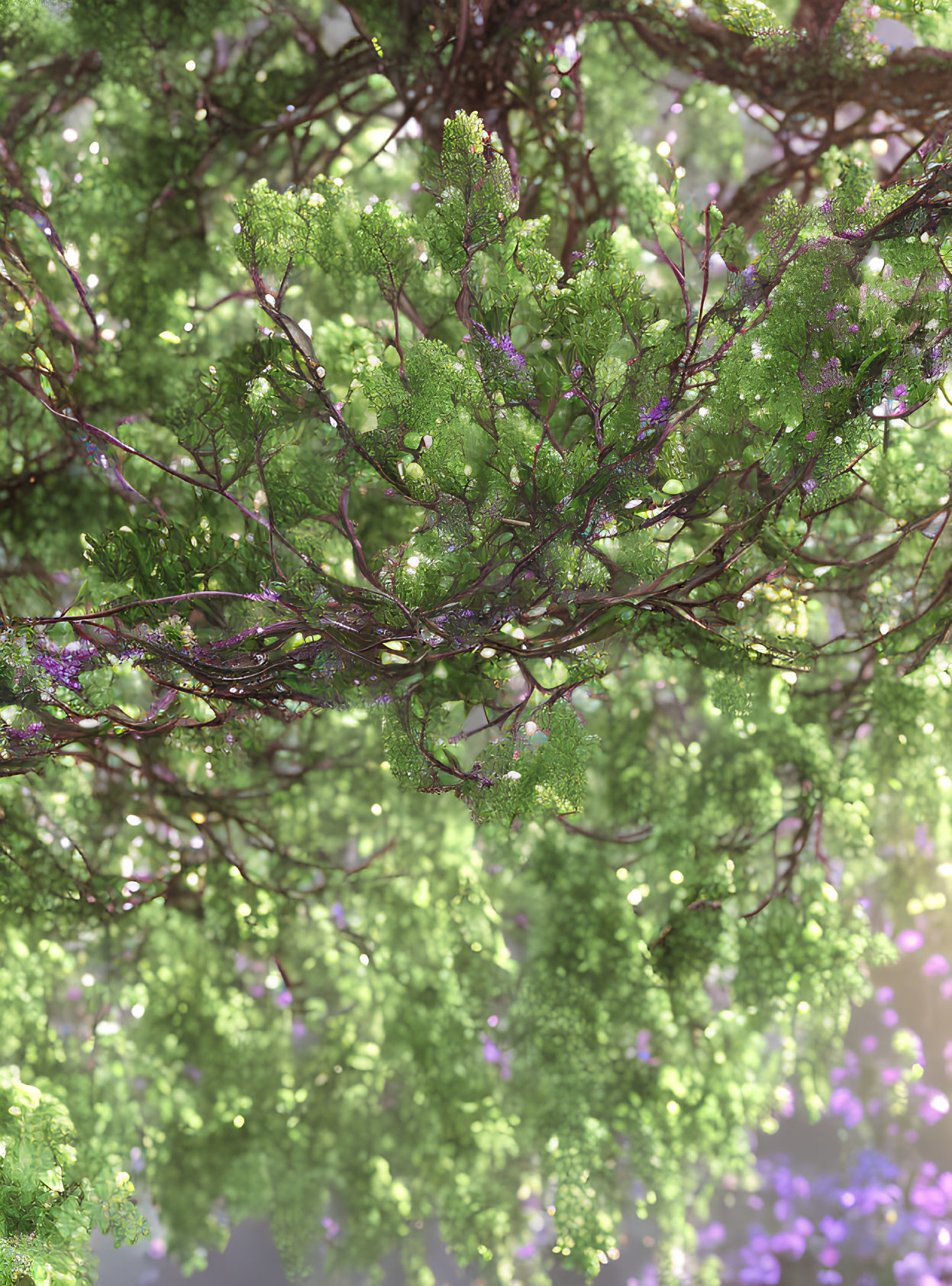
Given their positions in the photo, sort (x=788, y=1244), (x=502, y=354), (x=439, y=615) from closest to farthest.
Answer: (x=502, y=354) → (x=439, y=615) → (x=788, y=1244)

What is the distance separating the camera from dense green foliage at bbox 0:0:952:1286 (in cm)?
131

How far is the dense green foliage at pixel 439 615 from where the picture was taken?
1310mm

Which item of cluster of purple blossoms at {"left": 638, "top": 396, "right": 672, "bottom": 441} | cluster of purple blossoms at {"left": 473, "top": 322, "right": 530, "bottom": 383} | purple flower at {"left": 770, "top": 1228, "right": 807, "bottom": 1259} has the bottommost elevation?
purple flower at {"left": 770, "top": 1228, "right": 807, "bottom": 1259}

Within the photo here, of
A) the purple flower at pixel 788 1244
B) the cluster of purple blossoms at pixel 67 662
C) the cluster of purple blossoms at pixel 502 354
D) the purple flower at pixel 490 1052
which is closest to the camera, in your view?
the cluster of purple blossoms at pixel 502 354

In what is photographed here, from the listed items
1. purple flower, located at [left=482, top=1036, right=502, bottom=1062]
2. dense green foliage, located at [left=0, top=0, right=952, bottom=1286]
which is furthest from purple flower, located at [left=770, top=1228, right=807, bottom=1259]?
purple flower, located at [left=482, top=1036, right=502, bottom=1062]

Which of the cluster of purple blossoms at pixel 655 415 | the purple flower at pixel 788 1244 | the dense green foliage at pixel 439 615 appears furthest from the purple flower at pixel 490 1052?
the cluster of purple blossoms at pixel 655 415

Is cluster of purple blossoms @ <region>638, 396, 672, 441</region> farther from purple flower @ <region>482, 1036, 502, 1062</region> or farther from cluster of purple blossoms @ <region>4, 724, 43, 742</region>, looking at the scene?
purple flower @ <region>482, 1036, 502, 1062</region>

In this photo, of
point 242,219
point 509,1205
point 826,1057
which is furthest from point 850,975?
point 242,219

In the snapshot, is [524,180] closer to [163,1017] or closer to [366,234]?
[366,234]

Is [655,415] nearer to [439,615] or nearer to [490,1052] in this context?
[439,615]

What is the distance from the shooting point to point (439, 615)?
4.43ft

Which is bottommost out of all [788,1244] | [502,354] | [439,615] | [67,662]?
[67,662]

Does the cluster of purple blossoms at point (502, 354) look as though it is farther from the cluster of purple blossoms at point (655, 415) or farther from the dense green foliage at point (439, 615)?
the cluster of purple blossoms at point (655, 415)

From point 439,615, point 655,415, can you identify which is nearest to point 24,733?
point 439,615
